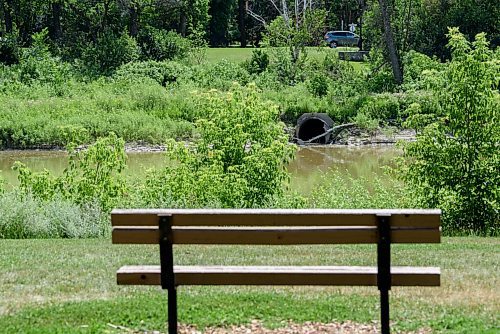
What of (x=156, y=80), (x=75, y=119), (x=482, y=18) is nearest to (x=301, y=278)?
(x=75, y=119)

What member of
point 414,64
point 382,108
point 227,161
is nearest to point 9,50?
point 382,108

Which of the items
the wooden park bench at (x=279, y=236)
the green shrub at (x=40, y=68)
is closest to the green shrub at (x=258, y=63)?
the green shrub at (x=40, y=68)

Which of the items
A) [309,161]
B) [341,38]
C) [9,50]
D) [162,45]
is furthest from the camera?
[341,38]

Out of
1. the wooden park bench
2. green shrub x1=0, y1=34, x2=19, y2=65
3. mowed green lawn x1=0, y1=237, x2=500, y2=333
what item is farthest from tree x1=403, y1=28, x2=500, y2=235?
green shrub x1=0, y1=34, x2=19, y2=65

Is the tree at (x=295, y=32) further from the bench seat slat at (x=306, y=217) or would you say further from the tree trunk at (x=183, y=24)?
the bench seat slat at (x=306, y=217)

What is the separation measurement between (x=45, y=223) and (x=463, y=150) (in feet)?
24.4

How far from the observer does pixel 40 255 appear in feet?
32.3

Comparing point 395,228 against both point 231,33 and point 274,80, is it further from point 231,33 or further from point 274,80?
point 231,33

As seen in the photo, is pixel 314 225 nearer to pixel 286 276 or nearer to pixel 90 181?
pixel 286 276

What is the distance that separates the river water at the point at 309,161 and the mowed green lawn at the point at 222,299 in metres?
14.1

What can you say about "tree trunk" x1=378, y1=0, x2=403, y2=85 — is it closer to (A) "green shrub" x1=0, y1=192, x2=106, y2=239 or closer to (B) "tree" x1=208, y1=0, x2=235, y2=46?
(B) "tree" x1=208, y1=0, x2=235, y2=46

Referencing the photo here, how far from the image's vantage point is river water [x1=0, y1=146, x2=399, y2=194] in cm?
2566

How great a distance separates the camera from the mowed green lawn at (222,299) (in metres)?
6.54

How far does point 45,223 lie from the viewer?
44.2ft
